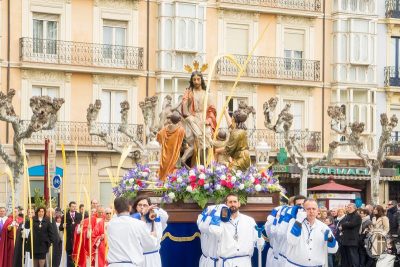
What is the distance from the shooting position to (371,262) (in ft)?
83.9

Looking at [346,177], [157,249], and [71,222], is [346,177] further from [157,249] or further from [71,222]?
[157,249]

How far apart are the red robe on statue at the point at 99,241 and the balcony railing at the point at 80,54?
16848 mm

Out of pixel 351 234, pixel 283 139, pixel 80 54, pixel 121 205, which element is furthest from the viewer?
pixel 283 139

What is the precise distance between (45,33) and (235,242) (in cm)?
2452

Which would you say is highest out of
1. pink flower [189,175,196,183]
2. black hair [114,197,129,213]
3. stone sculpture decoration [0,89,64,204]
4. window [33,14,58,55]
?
window [33,14,58,55]

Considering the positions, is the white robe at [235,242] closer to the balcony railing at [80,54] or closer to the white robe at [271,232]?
the white robe at [271,232]

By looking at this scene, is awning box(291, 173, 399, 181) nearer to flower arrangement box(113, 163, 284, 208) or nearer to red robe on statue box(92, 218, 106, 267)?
red robe on statue box(92, 218, 106, 267)

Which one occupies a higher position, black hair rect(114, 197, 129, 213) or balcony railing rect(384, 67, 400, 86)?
balcony railing rect(384, 67, 400, 86)

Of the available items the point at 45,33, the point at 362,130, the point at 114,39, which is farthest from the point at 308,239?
the point at 114,39

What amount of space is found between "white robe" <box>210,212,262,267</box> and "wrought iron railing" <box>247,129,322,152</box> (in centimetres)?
2625

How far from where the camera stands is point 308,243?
16.3 m

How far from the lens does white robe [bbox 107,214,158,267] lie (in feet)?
49.0

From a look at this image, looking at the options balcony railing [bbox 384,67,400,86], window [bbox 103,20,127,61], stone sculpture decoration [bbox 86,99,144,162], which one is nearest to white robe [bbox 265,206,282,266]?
stone sculpture decoration [bbox 86,99,144,162]

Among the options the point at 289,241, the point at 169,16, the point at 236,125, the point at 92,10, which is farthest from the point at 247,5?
the point at 289,241
